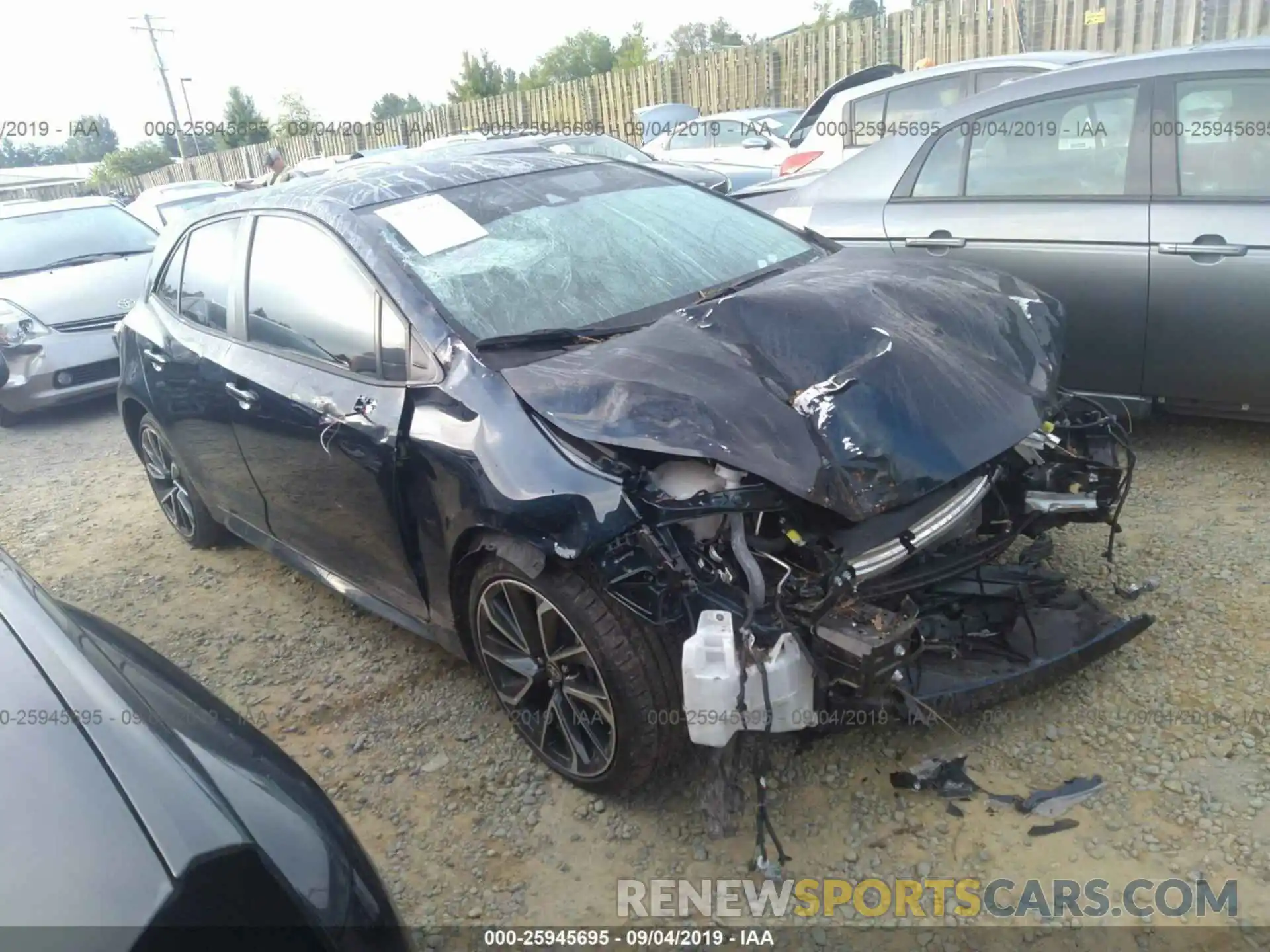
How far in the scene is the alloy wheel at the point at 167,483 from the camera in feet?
14.9

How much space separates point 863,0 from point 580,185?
3413 centimetres

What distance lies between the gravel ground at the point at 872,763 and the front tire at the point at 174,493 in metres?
0.78

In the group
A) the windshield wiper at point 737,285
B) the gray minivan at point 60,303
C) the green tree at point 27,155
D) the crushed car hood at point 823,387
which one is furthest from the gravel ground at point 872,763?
the green tree at point 27,155

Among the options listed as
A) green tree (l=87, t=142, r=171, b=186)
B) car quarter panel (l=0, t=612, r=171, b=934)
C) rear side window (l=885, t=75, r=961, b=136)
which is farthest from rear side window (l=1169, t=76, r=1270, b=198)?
green tree (l=87, t=142, r=171, b=186)

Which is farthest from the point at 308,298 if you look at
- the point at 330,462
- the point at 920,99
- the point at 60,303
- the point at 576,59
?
the point at 576,59

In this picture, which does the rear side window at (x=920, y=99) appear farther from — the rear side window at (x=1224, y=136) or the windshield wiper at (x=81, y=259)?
the windshield wiper at (x=81, y=259)

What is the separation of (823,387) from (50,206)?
29.1 ft

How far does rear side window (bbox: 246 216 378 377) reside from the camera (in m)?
2.84

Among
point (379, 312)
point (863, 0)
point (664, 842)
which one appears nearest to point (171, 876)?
point (664, 842)

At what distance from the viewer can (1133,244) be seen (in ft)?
12.2

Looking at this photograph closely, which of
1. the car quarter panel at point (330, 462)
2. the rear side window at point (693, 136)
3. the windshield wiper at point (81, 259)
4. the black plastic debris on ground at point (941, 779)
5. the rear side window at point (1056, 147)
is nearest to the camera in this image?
the black plastic debris on ground at point (941, 779)

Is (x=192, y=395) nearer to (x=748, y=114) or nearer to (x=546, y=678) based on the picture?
(x=546, y=678)

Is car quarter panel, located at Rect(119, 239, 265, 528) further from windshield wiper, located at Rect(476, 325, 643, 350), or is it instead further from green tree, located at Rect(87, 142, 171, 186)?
green tree, located at Rect(87, 142, 171, 186)

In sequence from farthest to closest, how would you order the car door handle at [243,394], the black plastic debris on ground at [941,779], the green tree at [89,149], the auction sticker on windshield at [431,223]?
the green tree at [89,149]
the car door handle at [243,394]
the auction sticker on windshield at [431,223]
the black plastic debris on ground at [941,779]
